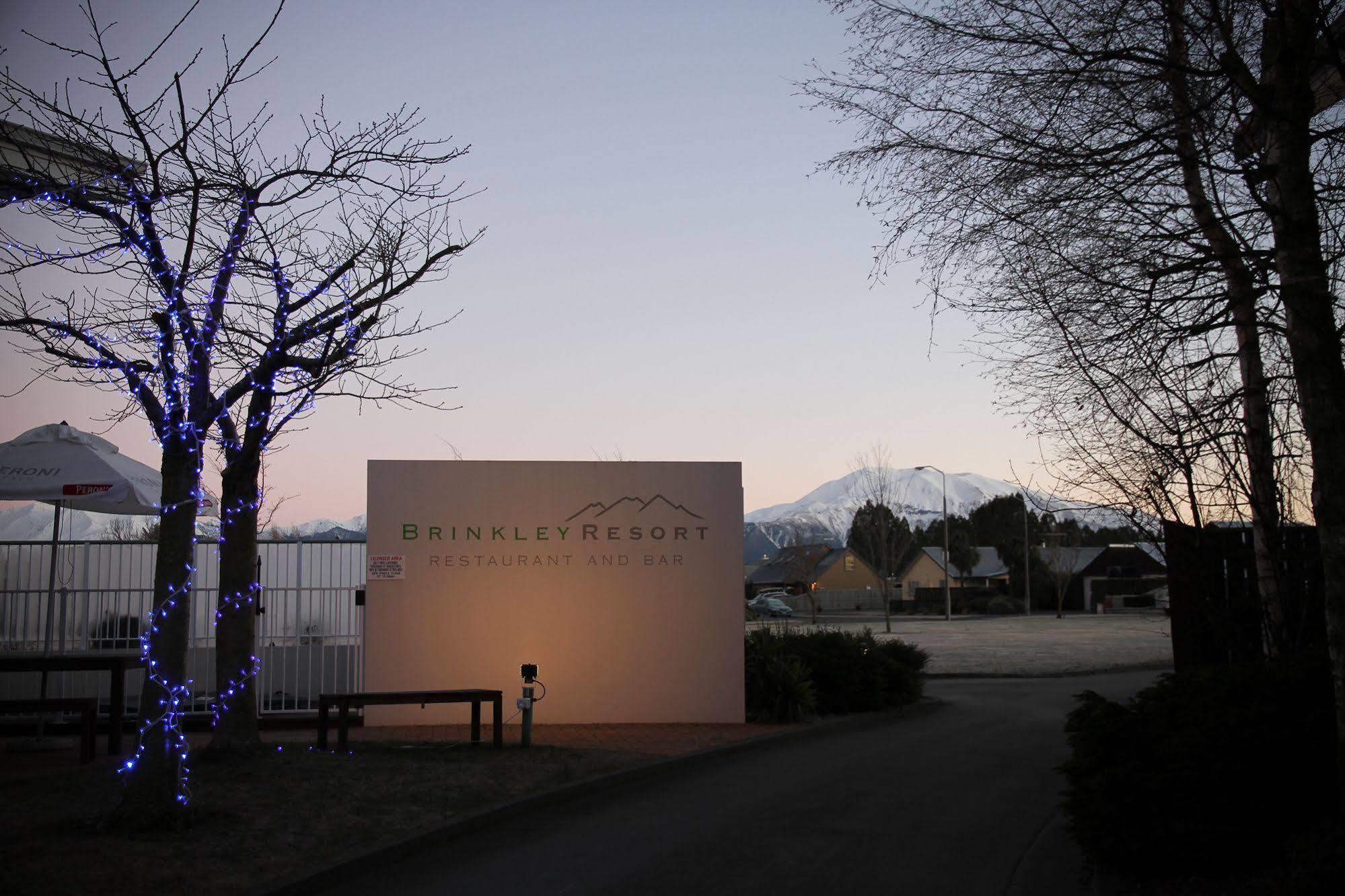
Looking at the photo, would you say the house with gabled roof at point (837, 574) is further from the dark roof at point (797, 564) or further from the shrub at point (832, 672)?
the shrub at point (832, 672)

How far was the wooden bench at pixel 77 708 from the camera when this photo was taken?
36.6 ft

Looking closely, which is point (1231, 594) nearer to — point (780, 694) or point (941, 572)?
point (780, 694)

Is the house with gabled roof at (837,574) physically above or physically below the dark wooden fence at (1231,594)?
above

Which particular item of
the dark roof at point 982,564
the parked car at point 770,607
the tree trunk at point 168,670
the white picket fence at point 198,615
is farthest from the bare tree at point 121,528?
the dark roof at point 982,564

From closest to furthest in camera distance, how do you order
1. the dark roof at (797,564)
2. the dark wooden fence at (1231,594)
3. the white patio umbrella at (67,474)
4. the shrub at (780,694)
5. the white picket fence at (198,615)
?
the dark wooden fence at (1231,594) → the white patio umbrella at (67,474) → the white picket fence at (198,615) → the shrub at (780,694) → the dark roof at (797,564)

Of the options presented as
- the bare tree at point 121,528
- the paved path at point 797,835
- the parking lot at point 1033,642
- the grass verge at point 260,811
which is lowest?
the paved path at point 797,835

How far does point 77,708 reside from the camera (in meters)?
11.2

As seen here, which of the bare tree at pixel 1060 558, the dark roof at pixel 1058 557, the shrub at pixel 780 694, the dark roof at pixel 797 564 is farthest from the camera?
the dark roof at pixel 1058 557

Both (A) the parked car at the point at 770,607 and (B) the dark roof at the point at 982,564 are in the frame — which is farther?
(B) the dark roof at the point at 982,564

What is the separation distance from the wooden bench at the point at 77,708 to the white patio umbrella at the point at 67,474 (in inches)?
53.8

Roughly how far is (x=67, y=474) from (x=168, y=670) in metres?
5.54

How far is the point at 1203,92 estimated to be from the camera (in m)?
7.27

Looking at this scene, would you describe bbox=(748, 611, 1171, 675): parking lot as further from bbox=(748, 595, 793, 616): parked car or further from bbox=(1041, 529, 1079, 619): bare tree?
bbox=(748, 595, 793, 616): parked car

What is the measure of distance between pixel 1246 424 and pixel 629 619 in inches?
350
